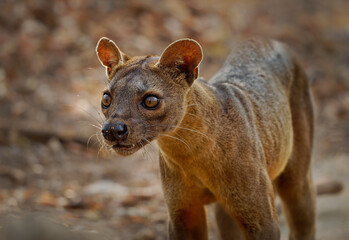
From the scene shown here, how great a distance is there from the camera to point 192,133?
468 cm

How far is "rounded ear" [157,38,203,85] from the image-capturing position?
4543 millimetres

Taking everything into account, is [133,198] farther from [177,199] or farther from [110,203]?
[177,199]

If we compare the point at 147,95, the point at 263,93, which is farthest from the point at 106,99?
the point at 263,93

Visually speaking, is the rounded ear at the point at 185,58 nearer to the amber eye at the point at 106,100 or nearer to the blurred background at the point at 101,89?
the amber eye at the point at 106,100

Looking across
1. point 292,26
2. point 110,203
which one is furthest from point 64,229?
point 292,26

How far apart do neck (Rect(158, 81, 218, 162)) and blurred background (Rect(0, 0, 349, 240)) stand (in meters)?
0.95

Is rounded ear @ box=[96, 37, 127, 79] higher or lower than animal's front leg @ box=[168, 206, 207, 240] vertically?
higher

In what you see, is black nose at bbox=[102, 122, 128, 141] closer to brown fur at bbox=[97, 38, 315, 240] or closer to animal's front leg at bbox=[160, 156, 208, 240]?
brown fur at bbox=[97, 38, 315, 240]

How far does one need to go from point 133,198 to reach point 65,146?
7.77ft

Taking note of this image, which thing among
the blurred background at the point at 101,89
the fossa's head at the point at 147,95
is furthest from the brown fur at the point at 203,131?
the blurred background at the point at 101,89

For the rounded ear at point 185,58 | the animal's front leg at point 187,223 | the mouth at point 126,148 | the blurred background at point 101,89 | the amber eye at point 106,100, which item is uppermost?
the blurred background at point 101,89

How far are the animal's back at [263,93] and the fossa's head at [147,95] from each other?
0.62m

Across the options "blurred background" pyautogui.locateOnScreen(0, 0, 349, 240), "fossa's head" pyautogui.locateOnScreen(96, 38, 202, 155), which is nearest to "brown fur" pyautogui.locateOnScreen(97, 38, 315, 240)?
"fossa's head" pyautogui.locateOnScreen(96, 38, 202, 155)

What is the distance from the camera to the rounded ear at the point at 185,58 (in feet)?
14.9
